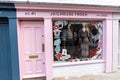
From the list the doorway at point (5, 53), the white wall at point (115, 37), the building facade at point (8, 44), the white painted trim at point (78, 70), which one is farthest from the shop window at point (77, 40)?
the doorway at point (5, 53)

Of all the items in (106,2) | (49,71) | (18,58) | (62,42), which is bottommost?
(49,71)

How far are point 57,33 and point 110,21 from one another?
249 cm

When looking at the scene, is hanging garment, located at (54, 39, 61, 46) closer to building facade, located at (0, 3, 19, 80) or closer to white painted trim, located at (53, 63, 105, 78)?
white painted trim, located at (53, 63, 105, 78)

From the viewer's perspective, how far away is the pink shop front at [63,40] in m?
5.53

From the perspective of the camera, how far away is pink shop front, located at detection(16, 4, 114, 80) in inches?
218

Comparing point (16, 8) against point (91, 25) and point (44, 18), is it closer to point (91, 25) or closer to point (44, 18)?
point (44, 18)

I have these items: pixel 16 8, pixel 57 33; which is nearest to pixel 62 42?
pixel 57 33

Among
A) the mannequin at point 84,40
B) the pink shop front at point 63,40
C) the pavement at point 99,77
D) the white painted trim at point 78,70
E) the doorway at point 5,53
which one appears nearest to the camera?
the doorway at point 5,53

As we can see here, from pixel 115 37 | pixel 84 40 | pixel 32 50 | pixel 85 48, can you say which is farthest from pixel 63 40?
pixel 115 37

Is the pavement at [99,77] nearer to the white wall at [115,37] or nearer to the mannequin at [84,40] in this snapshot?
the white wall at [115,37]

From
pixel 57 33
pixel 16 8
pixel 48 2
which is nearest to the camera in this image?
pixel 16 8

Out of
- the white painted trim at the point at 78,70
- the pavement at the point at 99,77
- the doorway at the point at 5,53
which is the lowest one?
the pavement at the point at 99,77

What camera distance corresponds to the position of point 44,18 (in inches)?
215

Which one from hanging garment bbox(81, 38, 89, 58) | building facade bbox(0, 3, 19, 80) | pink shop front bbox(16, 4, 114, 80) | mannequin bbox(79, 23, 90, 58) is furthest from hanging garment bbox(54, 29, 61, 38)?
building facade bbox(0, 3, 19, 80)
